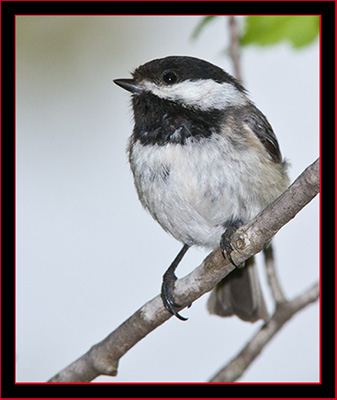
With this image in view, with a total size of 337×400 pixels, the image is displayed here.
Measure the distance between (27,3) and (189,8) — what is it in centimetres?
88

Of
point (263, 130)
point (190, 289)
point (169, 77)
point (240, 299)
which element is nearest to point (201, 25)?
point (169, 77)

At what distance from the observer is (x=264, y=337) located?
3361mm

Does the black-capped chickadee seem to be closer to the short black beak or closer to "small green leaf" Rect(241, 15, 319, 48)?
the short black beak

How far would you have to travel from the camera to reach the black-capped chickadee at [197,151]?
2852mm

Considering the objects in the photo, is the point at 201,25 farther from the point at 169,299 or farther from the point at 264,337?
the point at 264,337

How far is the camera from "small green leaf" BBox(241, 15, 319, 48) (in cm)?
279

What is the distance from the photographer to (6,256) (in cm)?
280

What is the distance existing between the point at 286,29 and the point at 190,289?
4.60ft

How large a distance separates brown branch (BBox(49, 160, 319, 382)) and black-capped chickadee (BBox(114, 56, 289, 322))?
0.11 m

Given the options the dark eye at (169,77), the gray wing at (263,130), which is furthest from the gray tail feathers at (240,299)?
the dark eye at (169,77)

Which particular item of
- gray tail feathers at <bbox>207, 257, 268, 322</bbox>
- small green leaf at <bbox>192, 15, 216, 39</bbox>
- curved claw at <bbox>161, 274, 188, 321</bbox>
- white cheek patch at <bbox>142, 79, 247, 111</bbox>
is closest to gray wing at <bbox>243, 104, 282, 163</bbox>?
white cheek patch at <bbox>142, 79, 247, 111</bbox>

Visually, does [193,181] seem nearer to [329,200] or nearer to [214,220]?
[214,220]

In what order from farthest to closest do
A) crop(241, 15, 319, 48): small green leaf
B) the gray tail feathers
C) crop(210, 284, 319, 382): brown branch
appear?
the gray tail feathers → crop(210, 284, 319, 382): brown branch → crop(241, 15, 319, 48): small green leaf

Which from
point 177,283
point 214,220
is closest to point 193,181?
point 214,220
